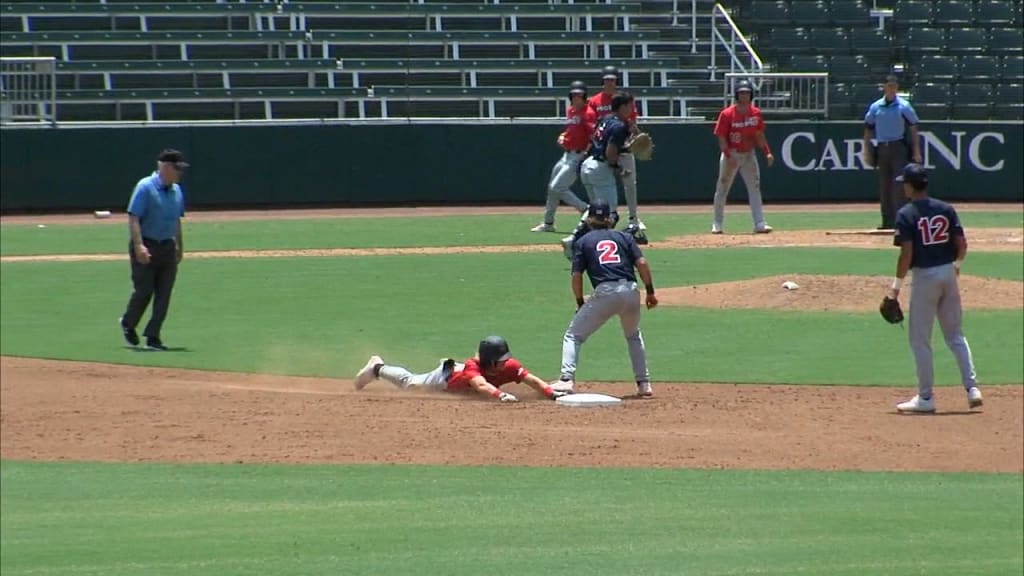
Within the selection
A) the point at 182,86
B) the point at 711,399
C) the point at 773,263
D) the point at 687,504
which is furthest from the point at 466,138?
the point at 687,504

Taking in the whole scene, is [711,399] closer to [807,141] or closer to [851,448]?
[851,448]

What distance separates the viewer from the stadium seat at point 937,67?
31.3 metres

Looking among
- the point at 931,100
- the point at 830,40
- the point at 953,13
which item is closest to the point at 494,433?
the point at 931,100

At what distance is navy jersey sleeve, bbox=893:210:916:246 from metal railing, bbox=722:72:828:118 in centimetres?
1685

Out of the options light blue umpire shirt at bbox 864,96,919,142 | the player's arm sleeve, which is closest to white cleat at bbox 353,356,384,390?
the player's arm sleeve

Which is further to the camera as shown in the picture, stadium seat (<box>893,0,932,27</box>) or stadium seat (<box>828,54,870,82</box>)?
stadium seat (<box>893,0,932,27</box>)

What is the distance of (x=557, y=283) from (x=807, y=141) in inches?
456

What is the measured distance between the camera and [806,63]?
99.7 ft

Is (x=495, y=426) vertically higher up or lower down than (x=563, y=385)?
lower down

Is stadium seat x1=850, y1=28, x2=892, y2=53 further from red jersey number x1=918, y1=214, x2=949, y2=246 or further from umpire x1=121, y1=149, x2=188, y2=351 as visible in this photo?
red jersey number x1=918, y1=214, x2=949, y2=246

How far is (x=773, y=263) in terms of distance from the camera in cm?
2084

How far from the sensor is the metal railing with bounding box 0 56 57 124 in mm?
27188

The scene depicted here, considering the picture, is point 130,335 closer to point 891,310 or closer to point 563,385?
point 563,385

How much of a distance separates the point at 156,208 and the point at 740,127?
29.8 feet
